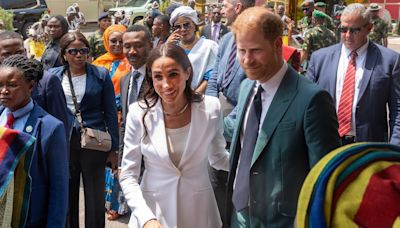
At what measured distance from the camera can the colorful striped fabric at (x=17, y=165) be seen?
1.74 m

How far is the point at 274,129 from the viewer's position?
80.0 inches

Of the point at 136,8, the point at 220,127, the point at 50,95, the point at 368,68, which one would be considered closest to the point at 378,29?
the point at 368,68

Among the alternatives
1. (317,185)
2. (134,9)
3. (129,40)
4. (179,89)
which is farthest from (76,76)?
(134,9)

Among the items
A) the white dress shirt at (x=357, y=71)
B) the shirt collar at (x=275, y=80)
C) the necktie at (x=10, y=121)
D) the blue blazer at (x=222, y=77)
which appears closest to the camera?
the shirt collar at (x=275, y=80)

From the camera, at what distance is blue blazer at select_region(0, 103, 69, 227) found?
2.37m

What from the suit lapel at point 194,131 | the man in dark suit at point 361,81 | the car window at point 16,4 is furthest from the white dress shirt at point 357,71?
the car window at point 16,4

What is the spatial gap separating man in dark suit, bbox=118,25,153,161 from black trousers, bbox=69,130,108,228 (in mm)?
396

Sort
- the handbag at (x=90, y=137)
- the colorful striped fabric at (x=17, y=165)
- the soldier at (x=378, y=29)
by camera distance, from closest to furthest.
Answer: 1. the colorful striped fabric at (x=17, y=165)
2. the handbag at (x=90, y=137)
3. the soldier at (x=378, y=29)

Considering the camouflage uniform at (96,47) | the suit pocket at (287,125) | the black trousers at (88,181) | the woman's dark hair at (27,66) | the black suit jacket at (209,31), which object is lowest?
the black trousers at (88,181)

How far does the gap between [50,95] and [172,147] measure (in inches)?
54.8

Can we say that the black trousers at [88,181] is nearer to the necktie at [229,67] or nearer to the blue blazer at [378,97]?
the necktie at [229,67]

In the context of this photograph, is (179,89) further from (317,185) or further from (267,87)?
(317,185)

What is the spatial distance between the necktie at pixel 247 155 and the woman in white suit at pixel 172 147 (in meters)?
0.28

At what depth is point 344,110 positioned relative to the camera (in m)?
3.68
